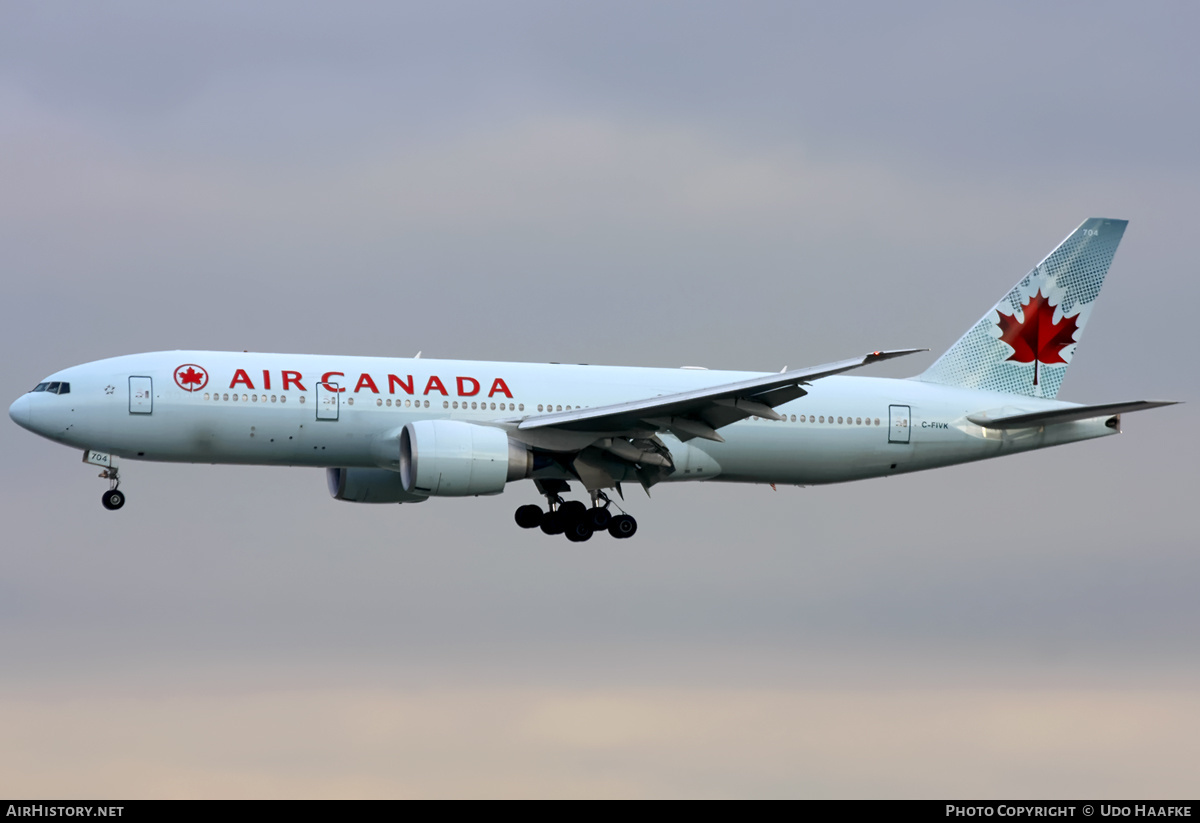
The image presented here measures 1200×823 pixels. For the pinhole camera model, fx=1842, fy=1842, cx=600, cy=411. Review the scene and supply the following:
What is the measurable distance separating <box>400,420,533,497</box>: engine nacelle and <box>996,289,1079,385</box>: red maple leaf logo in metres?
17.4

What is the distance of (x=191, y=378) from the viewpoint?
155ft

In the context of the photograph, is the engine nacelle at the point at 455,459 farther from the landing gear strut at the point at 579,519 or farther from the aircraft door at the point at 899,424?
the aircraft door at the point at 899,424

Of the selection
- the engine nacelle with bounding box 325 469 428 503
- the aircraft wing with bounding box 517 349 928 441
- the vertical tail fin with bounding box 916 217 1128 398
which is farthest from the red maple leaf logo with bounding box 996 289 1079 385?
the engine nacelle with bounding box 325 469 428 503

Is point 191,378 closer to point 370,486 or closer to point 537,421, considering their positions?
point 370,486

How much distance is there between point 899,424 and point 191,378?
19.9m

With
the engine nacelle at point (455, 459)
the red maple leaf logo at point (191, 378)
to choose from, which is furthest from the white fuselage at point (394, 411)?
the engine nacelle at point (455, 459)

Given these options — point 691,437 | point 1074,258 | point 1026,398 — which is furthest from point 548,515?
point 1074,258

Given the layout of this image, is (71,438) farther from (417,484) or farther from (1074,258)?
(1074,258)

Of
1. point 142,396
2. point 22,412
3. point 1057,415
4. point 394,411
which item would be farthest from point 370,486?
point 1057,415

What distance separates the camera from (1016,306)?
186 feet

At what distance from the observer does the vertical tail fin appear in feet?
182

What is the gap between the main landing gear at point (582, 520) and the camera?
50812 millimetres

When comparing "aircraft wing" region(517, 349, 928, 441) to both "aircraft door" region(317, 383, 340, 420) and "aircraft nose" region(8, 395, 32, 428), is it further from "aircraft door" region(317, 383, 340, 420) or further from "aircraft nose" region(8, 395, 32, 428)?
"aircraft nose" region(8, 395, 32, 428)

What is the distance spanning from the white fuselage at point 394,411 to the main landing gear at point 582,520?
210cm
